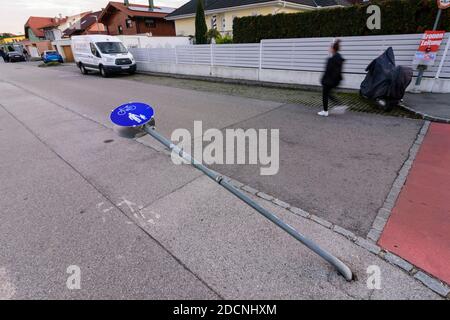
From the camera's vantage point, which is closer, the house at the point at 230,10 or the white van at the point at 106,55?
the white van at the point at 106,55

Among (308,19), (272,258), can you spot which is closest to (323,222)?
(272,258)

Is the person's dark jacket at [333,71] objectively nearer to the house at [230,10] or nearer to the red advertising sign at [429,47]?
the red advertising sign at [429,47]

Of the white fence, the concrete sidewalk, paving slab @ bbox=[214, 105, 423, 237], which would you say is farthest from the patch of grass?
the white fence

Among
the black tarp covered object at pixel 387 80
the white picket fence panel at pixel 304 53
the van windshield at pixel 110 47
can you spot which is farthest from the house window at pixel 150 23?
the black tarp covered object at pixel 387 80

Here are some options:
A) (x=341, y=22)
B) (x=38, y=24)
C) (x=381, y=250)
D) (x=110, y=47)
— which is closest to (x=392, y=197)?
(x=381, y=250)

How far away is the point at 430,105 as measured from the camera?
640cm

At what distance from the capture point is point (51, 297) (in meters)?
2.01

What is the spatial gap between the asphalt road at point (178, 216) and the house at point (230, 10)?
14846mm

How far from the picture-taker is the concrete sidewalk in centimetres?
569

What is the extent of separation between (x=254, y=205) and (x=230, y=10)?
71.4 feet

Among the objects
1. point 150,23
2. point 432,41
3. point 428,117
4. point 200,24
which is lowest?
point 428,117

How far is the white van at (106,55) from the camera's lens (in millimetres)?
14812

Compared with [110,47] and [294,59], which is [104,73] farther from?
[294,59]

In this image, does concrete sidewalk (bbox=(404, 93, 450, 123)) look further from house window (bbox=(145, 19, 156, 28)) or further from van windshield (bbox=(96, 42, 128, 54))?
house window (bbox=(145, 19, 156, 28))
